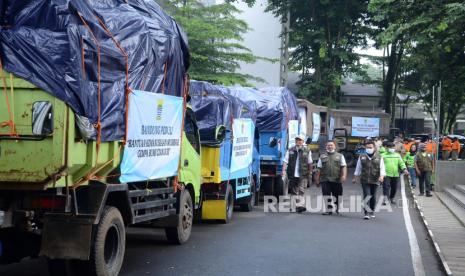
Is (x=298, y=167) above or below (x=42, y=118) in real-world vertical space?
below

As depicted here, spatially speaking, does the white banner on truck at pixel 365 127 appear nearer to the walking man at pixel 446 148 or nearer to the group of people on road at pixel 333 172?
the walking man at pixel 446 148

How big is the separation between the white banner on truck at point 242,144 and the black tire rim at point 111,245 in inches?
226

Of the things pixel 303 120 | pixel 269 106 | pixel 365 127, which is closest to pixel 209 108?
pixel 269 106

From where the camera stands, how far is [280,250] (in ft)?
32.0

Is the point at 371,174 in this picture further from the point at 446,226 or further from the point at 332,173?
the point at 446,226

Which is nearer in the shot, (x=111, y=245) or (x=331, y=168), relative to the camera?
(x=111, y=245)

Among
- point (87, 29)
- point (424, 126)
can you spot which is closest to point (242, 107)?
point (87, 29)

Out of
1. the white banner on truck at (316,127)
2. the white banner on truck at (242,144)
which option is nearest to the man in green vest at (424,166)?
the white banner on truck at (242,144)

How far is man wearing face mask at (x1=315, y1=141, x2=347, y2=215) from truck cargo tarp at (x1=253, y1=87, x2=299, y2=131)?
12.3ft

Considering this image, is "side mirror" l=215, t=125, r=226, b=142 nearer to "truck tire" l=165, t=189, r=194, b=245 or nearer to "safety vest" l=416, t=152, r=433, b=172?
"truck tire" l=165, t=189, r=194, b=245

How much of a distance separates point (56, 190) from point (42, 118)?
0.77m

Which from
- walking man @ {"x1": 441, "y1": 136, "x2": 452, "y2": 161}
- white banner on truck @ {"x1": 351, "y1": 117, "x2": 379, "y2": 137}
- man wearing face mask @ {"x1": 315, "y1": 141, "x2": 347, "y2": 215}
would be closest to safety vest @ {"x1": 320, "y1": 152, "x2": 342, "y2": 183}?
man wearing face mask @ {"x1": 315, "y1": 141, "x2": 347, "y2": 215}

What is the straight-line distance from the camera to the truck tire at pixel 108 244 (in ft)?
22.1

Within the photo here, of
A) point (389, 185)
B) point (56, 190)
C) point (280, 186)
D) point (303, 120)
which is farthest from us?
point (303, 120)
